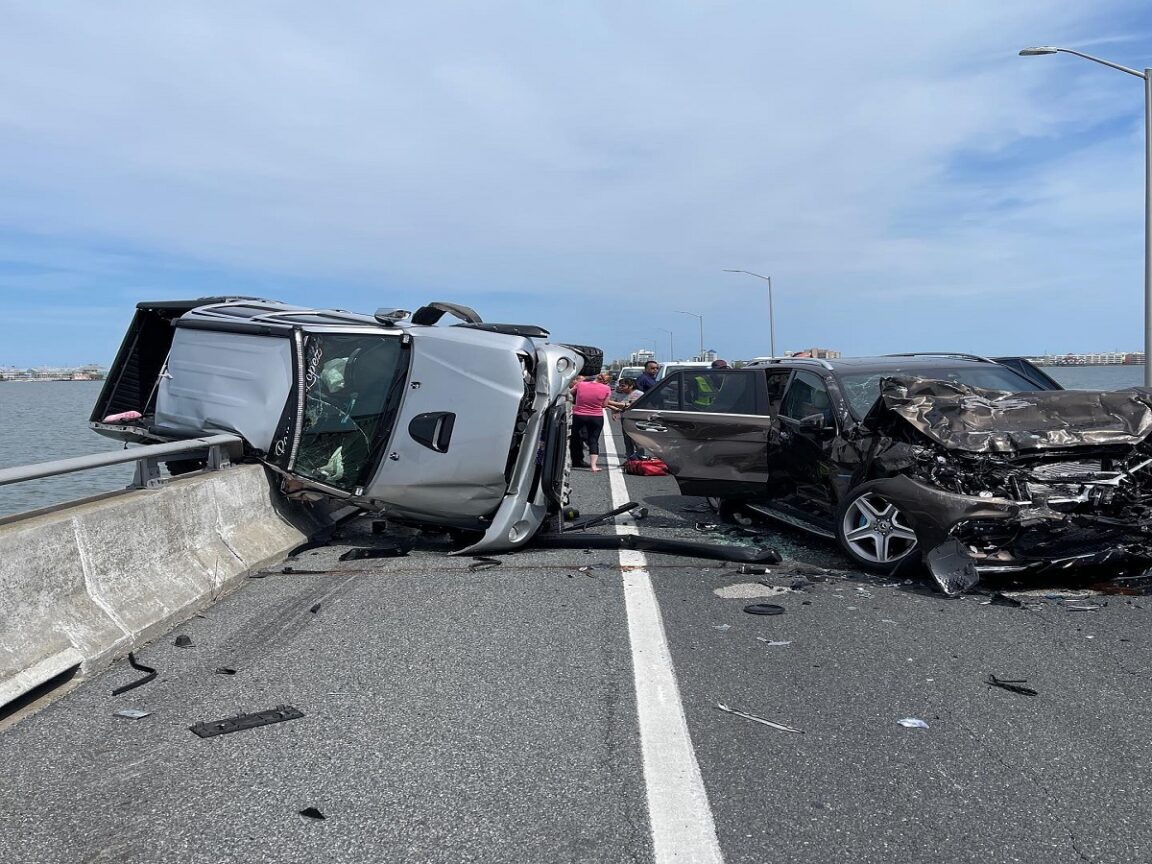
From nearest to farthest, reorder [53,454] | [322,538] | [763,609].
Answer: [763,609] → [322,538] → [53,454]

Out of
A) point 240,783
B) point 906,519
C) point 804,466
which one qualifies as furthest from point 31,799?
point 804,466

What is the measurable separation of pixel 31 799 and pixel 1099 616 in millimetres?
5556

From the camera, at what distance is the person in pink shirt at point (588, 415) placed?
1514cm

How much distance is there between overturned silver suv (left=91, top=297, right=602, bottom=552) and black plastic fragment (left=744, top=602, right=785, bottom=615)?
2338 millimetres

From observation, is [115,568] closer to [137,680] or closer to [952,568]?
[137,680]

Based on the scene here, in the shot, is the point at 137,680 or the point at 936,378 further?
the point at 936,378

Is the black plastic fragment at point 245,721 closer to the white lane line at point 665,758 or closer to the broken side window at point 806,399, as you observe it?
the white lane line at point 665,758

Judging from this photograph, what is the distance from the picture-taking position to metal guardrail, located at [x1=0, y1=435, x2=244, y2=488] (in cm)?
482

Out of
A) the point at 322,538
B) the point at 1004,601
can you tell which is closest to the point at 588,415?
the point at 322,538

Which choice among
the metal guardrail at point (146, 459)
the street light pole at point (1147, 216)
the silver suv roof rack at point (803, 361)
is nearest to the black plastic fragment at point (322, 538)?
the metal guardrail at point (146, 459)

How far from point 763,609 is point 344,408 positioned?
12.4 ft

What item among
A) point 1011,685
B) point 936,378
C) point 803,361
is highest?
point 803,361

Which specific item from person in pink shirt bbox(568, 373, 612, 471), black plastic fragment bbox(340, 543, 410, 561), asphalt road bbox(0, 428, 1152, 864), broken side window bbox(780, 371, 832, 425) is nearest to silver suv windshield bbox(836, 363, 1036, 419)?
broken side window bbox(780, 371, 832, 425)

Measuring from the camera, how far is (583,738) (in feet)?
12.7
